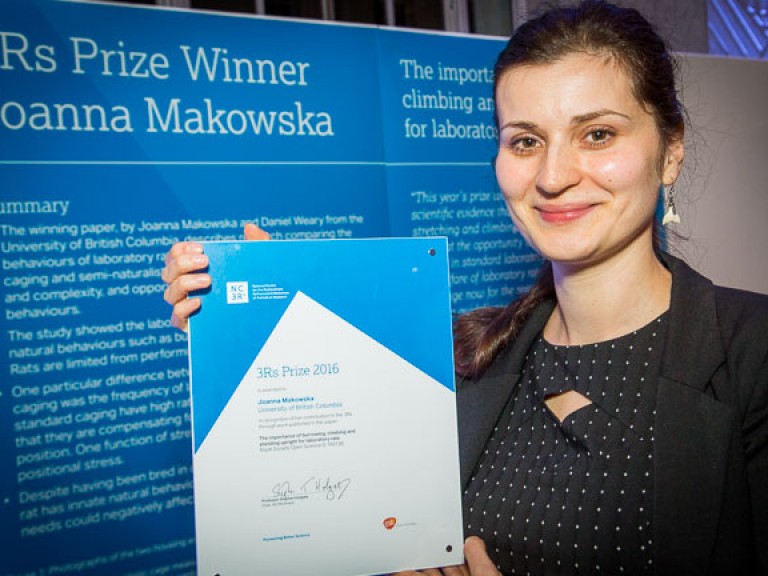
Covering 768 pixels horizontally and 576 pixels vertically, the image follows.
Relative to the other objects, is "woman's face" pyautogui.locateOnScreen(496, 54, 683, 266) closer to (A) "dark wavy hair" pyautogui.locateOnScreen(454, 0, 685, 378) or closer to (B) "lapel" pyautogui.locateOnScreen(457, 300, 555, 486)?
(A) "dark wavy hair" pyautogui.locateOnScreen(454, 0, 685, 378)

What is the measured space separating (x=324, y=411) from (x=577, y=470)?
0.53 meters

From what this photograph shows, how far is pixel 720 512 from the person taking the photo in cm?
143

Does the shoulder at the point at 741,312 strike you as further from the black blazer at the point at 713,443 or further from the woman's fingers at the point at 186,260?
the woman's fingers at the point at 186,260

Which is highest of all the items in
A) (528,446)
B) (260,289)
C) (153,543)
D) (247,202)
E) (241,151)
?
(241,151)

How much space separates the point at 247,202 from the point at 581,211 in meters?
1.28

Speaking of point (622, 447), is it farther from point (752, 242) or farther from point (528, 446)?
point (752, 242)

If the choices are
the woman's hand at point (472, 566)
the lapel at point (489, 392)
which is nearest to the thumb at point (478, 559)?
the woman's hand at point (472, 566)

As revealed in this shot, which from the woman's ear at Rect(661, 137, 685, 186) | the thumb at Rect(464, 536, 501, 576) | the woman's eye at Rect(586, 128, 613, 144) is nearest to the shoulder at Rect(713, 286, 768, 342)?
the woman's ear at Rect(661, 137, 685, 186)

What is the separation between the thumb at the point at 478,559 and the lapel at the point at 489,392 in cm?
17

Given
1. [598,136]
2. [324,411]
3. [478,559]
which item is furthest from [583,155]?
[478,559]

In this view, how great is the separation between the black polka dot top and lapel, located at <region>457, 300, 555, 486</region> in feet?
0.10

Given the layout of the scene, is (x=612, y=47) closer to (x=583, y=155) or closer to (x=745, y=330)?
(x=583, y=155)

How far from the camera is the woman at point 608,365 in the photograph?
57.0 inches

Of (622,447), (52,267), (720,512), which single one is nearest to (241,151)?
(52,267)
